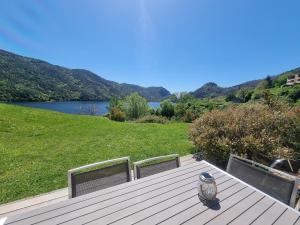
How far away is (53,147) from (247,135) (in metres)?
5.53

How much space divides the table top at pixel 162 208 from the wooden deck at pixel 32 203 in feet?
5.48

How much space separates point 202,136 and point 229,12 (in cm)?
642

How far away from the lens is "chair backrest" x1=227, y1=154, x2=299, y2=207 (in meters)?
1.89

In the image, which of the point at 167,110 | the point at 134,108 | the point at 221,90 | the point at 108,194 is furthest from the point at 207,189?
the point at 221,90

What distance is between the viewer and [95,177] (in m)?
2.06

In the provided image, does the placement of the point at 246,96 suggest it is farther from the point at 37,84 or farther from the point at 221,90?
the point at 37,84

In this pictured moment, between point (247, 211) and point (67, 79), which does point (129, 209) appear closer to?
point (247, 211)

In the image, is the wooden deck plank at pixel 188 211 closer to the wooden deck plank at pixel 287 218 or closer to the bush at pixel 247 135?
the wooden deck plank at pixel 287 218

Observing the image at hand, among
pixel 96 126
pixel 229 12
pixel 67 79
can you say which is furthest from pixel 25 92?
pixel 229 12

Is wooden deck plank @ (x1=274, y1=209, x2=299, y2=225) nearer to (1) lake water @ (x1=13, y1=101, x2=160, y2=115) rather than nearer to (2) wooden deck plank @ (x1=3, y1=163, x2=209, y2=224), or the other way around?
(2) wooden deck plank @ (x1=3, y1=163, x2=209, y2=224)

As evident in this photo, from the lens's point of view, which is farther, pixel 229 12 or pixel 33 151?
pixel 229 12

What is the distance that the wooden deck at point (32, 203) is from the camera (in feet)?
8.68

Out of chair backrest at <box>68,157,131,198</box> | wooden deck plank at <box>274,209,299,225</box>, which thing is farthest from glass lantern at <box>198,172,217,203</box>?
chair backrest at <box>68,157,131,198</box>

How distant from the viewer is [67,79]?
386ft
